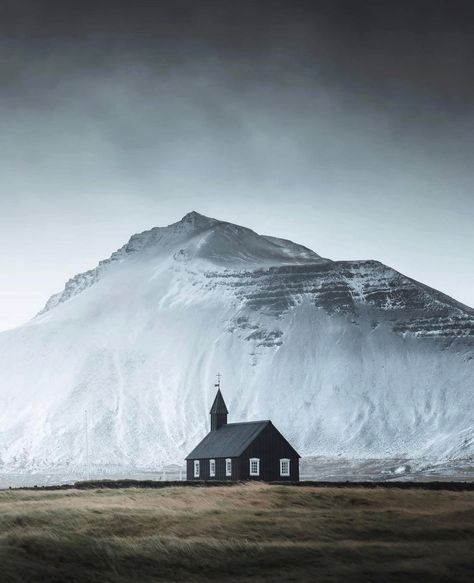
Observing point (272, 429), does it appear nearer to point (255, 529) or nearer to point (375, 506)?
point (375, 506)

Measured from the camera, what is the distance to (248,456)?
82.0 m

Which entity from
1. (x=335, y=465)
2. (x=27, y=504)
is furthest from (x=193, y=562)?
(x=335, y=465)

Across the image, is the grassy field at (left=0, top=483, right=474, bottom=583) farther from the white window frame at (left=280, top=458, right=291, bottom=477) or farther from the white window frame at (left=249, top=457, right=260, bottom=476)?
the white window frame at (left=280, top=458, right=291, bottom=477)

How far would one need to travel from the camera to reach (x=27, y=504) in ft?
151

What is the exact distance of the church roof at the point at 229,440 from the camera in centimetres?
8275

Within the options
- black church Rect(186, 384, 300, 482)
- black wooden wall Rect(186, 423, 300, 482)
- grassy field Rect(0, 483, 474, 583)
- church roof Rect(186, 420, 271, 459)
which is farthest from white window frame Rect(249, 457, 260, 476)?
grassy field Rect(0, 483, 474, 583)

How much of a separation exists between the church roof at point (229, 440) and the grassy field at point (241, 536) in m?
28.6

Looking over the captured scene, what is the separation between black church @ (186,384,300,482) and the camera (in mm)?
81875

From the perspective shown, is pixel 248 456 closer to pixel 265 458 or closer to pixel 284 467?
pixel 265 458

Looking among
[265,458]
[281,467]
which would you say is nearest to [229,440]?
[265,458]

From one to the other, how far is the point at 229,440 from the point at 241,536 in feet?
164

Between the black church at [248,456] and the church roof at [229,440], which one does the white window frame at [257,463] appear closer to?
the black church at [248,456]

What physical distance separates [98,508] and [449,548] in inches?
647

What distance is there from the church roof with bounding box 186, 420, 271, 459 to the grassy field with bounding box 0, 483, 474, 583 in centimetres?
2860
